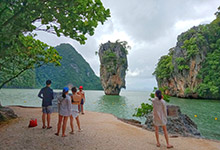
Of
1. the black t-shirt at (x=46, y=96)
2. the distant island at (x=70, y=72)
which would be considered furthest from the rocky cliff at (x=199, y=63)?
the distant island at (x=70, y=72)

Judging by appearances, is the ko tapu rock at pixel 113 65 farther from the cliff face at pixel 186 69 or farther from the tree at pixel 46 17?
the tree at pixel 46 17

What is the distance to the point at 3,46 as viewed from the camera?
2932 millimetres

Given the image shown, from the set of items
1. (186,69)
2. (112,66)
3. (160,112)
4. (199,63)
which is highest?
(112,66)

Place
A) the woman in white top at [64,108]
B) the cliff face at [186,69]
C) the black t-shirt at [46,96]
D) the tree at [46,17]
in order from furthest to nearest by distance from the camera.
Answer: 1. the cliff face at [186,69]
2. the black t-shirt at [46,96]
3. the woman in white top at [64,108]
4. the tree at [46,17]

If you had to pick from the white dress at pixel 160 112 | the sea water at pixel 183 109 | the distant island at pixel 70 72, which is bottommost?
the sea water at pixel 183 109

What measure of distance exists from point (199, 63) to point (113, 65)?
26.1m

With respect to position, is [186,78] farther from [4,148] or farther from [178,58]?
[4,148]

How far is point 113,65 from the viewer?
50.2 m

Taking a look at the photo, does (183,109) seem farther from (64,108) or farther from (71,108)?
(64,108)

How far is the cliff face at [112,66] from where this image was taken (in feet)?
165

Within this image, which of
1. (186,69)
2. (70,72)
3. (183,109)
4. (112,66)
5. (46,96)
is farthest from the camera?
(70,72)

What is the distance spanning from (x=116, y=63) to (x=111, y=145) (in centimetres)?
4668

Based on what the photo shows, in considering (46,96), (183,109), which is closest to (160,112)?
(46,96)

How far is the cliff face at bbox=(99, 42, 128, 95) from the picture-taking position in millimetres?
50253
